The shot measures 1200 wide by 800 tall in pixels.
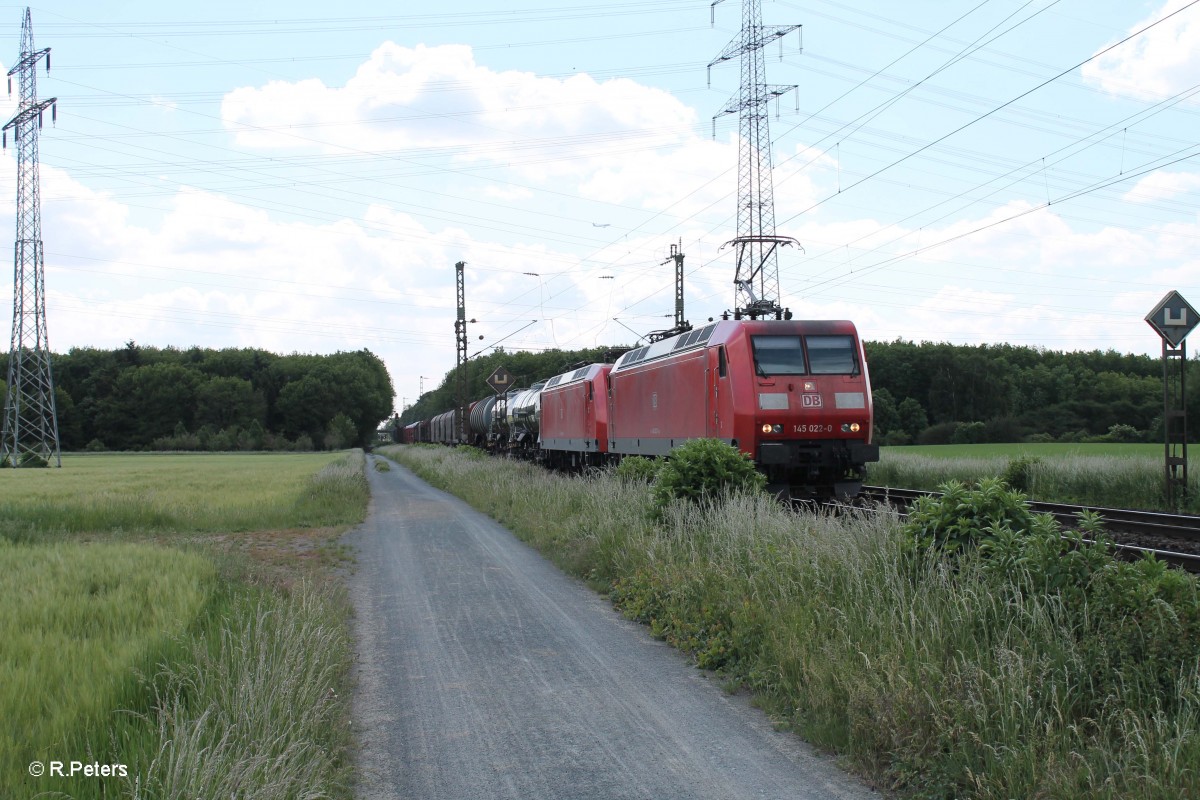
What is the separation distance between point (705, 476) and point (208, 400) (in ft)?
310

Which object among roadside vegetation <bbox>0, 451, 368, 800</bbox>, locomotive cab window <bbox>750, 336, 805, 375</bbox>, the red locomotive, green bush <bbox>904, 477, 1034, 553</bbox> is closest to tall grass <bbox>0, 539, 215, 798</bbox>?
roadside vegetation <bbox>0, 451, 368, 800</bbox>

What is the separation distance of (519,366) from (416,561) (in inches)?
3685

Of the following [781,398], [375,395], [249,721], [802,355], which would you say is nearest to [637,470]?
[781,398]

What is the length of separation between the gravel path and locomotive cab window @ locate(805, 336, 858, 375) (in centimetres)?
681

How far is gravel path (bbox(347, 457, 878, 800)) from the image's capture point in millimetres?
4719

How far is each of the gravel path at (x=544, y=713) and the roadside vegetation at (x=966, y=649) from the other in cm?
32

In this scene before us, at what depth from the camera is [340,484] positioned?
83.5ft

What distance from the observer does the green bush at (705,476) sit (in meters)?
11.7

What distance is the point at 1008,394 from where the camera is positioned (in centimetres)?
7150

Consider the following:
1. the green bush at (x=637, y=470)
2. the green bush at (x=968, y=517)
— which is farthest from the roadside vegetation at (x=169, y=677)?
the green bush at (x=637, y=470)

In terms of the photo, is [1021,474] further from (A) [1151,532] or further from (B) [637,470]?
(B) [637,470]

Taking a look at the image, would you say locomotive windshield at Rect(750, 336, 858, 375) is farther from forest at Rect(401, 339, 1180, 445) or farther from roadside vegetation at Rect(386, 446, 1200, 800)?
forest at Rect(401, 339, 1180, 445)

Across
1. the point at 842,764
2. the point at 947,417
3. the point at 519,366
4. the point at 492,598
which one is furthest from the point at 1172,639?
the point at 519,366

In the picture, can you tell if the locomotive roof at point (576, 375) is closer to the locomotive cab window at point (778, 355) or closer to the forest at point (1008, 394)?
the locomotive cab window at point (778, 355)
